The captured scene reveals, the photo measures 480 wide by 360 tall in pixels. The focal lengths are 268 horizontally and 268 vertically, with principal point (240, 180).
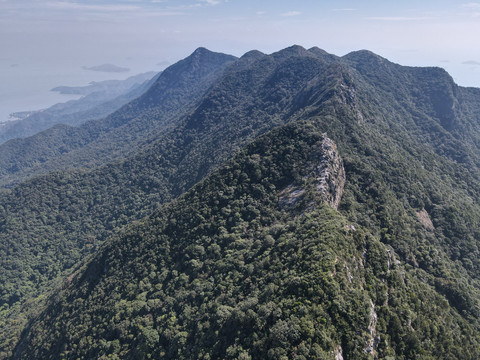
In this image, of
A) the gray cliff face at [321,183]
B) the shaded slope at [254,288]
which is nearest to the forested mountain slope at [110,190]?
the shaded slope at [254,288]

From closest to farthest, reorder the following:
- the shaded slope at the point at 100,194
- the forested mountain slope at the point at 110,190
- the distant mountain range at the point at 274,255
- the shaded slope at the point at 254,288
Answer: the shaded slope at the point at 254,288 → the distant mountain range at the point at 274,255 → the forested mountain slope at the point at 110,190 → the shaded slope at the point at 100,194

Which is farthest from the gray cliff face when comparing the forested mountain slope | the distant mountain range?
the forested mountain slope

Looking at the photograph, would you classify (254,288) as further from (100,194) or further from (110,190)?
(100,194)

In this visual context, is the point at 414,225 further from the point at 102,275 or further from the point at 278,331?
the point at 102,275

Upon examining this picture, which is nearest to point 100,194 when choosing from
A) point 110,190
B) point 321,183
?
point 110,190

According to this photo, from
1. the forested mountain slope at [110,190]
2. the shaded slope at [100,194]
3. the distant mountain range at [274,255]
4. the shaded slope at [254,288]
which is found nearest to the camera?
the shaded slope at [254,288]

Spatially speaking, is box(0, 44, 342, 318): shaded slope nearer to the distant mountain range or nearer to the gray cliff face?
the distant mountain range

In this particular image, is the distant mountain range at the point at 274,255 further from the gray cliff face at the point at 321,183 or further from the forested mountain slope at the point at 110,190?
the forested mountain slope at the point at 110,190

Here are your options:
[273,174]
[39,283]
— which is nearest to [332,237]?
[273,174]
